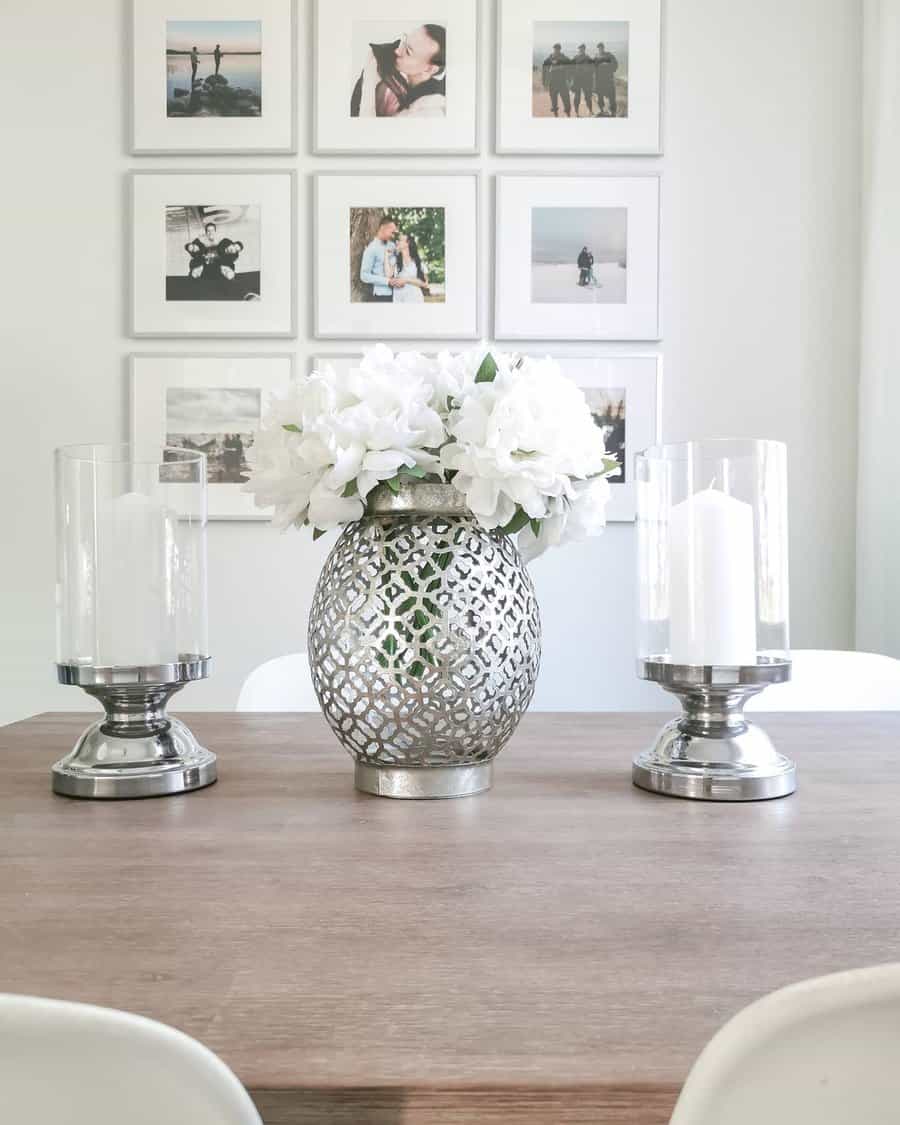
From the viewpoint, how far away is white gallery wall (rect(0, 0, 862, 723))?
2703 millimetres

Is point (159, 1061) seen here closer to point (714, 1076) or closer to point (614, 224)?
point (714, 1076)

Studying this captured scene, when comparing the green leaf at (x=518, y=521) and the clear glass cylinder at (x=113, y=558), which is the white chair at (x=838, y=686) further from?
the clear glass cylinder at (x=113, y=558)

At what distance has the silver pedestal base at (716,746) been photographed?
93 centimetres

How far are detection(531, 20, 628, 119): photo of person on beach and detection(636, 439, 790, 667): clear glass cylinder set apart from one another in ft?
6.69

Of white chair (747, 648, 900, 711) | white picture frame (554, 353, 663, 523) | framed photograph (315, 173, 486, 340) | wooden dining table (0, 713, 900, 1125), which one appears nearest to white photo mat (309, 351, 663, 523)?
white picture frame (554, 353, 663, 523)

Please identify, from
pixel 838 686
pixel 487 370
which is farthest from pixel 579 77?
pixel 487 370

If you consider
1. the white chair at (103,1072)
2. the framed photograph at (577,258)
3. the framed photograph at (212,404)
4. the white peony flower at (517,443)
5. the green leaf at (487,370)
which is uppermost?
the framed photograph at (577,258)

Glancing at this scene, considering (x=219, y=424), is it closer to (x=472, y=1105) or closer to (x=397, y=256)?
(x=397, y=256)

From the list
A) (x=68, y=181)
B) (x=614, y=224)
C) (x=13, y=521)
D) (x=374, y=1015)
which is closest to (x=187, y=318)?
(x=68, y=181)

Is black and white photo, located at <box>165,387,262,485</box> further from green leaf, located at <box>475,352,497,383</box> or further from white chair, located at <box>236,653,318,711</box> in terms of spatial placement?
green leaf, located at <box>475,352,497,383</box>

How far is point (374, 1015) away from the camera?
0.48 metres

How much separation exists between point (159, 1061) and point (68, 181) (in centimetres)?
285

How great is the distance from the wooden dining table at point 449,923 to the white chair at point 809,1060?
0.06m

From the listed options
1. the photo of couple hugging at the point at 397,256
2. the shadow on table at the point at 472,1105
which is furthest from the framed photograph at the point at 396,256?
the shadow on table at the point at 472,1105
